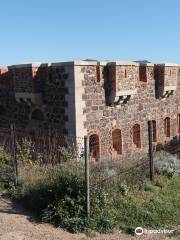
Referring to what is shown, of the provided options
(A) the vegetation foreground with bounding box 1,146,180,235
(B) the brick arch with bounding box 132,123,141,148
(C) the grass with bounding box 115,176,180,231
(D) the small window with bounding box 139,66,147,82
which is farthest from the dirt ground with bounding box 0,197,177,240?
(D) the small window with bounding box 139,66,147,82

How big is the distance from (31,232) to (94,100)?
22.4ft

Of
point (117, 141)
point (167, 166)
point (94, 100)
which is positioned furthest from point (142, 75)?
point (167, 166)

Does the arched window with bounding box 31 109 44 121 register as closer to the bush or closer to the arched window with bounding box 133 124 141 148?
the arched window with bounding box 133 124 141 148

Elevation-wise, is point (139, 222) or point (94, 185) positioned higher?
point (94, 185)

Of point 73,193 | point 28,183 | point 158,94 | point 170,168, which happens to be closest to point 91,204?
point 73,193

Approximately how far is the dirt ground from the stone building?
514cm

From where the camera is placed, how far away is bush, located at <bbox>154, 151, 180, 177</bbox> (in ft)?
41.7

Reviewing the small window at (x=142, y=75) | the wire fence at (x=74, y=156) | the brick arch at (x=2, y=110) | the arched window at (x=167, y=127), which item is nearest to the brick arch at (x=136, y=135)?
the wire fence at (x=74, y=156)

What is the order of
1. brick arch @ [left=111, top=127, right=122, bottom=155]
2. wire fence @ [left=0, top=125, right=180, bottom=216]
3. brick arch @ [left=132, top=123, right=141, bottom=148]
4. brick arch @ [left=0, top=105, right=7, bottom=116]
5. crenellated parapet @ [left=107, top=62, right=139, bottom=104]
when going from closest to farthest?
wire fence @ [left=0, top=125, right=180, bottom=216], crenellated parapet @ [left=107, top=62, right=139, bottom=104], brick arch @ [left=111, top=127, right=122, bottom=155], brick arch @ [left=132, top=123, right=141, bottom=148], brick arch @ [left=0, top=105, right=7, bottom=116]

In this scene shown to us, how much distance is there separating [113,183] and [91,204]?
4.64ft

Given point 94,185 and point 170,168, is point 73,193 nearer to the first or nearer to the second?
point 94,185

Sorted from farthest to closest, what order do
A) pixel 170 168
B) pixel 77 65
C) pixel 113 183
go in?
pixel 77 65 < pixel 170 168 < pixel 113 183

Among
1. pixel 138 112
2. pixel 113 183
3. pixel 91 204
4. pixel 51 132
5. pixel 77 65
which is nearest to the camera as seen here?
pixel 91 204

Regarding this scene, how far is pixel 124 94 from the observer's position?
1541cm
